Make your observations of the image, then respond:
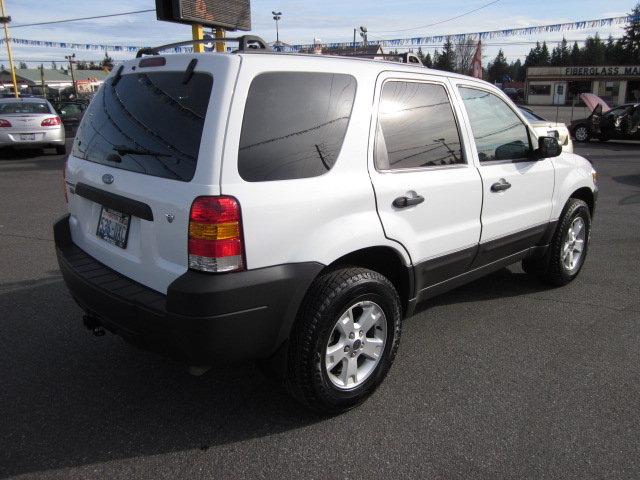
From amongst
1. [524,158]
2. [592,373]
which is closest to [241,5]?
[524,158]

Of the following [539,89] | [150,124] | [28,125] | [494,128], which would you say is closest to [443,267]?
[494,128]

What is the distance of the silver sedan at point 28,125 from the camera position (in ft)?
42.8

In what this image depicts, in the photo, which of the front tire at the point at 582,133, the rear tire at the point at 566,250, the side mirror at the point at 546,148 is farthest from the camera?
the front tire at the point at 582,133

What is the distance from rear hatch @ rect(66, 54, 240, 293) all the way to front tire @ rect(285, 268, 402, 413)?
0.70 metres

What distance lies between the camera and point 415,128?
322 cm

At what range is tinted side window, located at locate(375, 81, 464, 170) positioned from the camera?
3.02 meters

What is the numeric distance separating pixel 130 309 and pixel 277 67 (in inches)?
52.8

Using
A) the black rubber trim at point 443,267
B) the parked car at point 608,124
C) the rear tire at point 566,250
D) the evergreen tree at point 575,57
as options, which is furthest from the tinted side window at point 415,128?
the evergreen tree at point 575,57

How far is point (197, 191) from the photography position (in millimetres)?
2355

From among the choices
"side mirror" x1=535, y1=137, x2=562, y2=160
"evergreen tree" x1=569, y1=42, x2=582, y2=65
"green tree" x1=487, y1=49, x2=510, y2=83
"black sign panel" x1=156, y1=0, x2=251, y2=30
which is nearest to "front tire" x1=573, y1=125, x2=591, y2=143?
"black sign panel" x1=156, y1=0, x2=251, y2=30

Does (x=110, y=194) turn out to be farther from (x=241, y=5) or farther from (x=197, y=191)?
(x=241, y=5)

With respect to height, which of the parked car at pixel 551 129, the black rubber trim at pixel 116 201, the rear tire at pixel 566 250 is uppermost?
the black rubber trim at pixel 116 201

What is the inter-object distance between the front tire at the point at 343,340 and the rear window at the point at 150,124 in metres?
0.90

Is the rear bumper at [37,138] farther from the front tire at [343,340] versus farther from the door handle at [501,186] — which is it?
the front tire at [343,340]
